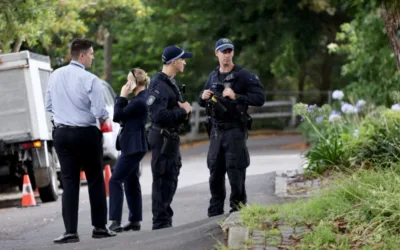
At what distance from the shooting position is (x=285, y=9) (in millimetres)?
32406

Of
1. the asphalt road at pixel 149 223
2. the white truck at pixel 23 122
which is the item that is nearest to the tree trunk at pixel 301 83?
the asphalt road at pixel 149 223

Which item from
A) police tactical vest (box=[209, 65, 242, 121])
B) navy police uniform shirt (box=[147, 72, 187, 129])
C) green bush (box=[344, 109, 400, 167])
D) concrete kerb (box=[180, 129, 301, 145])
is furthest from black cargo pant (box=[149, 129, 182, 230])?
concrete kerb (box=[180, 129, 301, 145])

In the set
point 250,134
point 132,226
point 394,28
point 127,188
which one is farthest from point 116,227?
point 250,134

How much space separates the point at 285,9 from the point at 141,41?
8001 millimetres

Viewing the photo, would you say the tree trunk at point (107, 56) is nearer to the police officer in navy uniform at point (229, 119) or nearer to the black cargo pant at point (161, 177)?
the police officer in navy uniform at point (229, 119)

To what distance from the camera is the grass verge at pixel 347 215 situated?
861cm

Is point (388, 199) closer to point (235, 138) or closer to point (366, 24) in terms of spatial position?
point (235, 138)

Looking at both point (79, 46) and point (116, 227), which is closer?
point (79, 46)

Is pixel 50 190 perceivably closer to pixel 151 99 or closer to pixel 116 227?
pixel 116 227

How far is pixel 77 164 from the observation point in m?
11.2

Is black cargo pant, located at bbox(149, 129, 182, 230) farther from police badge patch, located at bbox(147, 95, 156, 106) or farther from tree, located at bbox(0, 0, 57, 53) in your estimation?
tree, located at bbox(0, 0, 57, 53)

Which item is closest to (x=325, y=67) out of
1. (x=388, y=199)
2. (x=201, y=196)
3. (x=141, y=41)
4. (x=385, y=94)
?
(x=141, y=41)

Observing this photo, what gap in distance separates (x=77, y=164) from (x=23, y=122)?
691cm

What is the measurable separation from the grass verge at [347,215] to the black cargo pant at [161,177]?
158 centimetres
